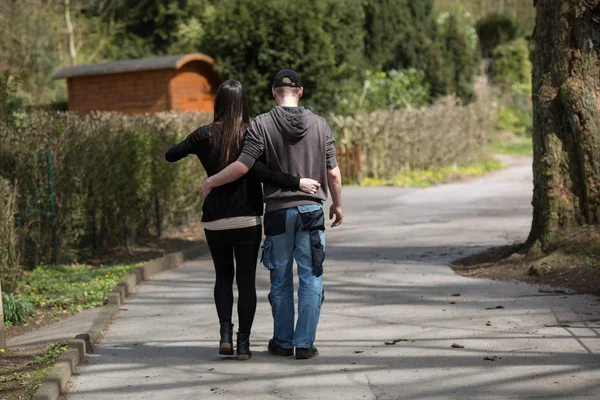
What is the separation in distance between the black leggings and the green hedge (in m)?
5.24

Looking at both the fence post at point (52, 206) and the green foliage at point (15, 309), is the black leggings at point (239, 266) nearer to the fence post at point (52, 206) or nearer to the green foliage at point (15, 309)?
the green foliage at point (15, 309)

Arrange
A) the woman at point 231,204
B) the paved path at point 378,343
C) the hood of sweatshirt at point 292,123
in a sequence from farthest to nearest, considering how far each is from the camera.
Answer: the woman at point 231,204
the hood of sweatshirt at point 292,123
the paved path at point 378,343

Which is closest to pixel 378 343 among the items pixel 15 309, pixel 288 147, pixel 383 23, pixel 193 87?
pixel 288 147

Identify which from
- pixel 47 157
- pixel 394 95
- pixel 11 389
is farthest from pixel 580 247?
pixel 394 95

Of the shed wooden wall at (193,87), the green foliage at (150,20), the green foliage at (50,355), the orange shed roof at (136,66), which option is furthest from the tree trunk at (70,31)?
the green foliage at (50,355)

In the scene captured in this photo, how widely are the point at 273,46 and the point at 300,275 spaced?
21.4 metres

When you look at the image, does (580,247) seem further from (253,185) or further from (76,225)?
(76,225)

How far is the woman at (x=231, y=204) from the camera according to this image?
6422mm

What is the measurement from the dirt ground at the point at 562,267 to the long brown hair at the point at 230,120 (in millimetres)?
3514

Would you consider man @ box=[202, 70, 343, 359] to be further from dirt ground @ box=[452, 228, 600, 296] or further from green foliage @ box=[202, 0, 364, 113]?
green foliage @ box=[202, 0, 364, 113]

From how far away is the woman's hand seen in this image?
625 cm

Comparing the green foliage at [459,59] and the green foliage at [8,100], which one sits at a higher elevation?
the green foliage at [459,59]

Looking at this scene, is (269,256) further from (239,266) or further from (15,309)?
(15,309)

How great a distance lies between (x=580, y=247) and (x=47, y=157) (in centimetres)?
650
